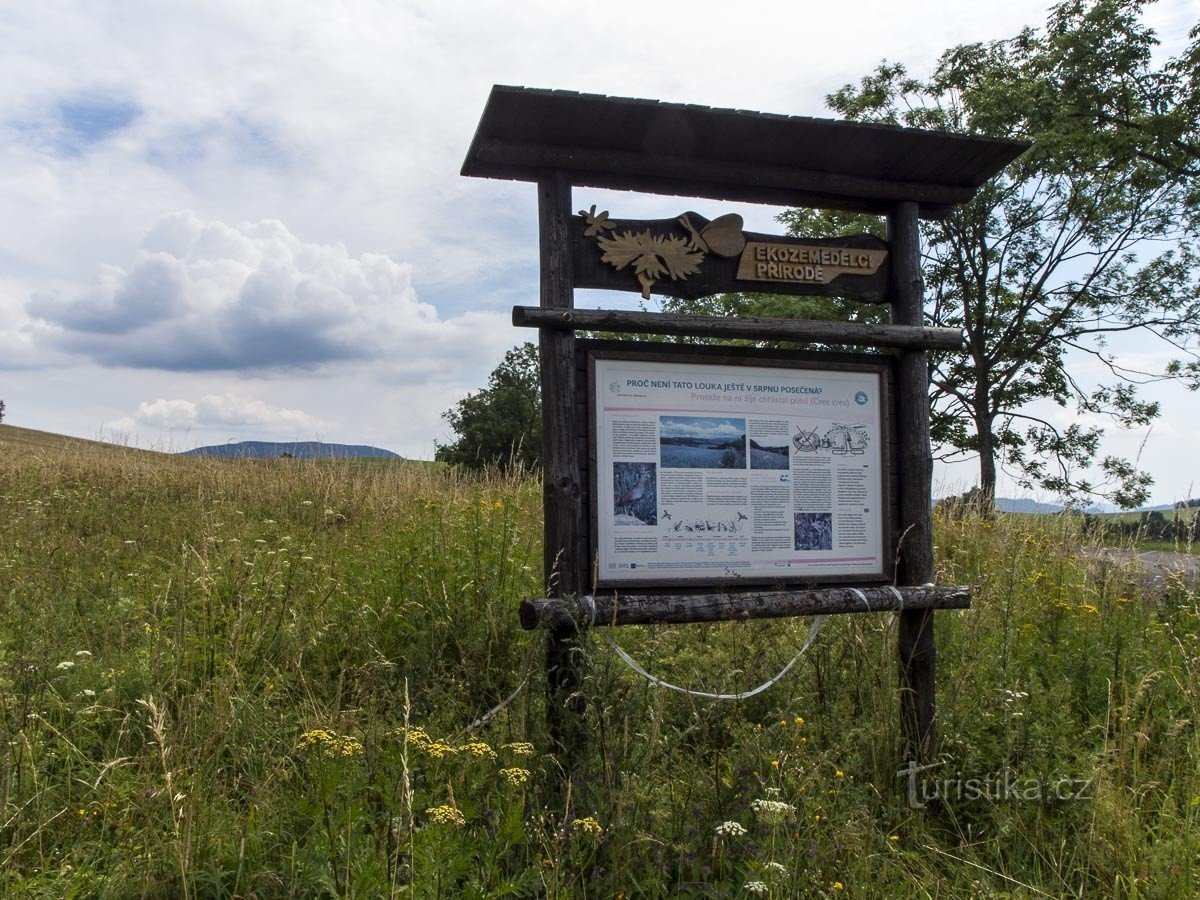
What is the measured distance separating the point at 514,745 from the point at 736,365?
2.31 metres

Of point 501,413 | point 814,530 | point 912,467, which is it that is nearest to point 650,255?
point 814,530

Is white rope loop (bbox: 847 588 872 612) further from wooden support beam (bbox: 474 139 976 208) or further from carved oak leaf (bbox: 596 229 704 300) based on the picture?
wooden support beam (bbox: 474 139 976 208)

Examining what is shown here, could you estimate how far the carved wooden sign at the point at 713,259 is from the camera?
14.7 ft

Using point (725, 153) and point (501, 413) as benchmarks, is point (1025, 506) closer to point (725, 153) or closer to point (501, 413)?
point (725, 153)

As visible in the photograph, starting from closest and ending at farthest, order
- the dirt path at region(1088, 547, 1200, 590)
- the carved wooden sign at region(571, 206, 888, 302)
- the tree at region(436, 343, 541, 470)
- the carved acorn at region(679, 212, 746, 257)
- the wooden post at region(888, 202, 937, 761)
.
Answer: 1. the carved wooden sign at region(571, 206, 888, 302)
2. the carved acorn at region(679, 212, 746, 257)
3. the wooden post at region(888, 202, 937, 761)
4. the dirt path at region(1088, 547, 1200, 590)
5. the tree at region(436, 343, 541, 470)

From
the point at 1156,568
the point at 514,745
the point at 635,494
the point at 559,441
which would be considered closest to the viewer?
the point at 514,745

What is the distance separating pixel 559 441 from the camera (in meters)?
4.29

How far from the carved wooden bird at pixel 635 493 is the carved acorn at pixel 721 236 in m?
1.24

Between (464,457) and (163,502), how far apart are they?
27027mm

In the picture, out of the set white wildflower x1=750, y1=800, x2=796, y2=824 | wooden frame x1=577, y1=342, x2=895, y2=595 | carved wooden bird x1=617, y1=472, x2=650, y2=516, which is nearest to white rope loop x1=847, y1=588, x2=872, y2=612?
wooden frame x1=577, y1=342, x2=895, y2=595

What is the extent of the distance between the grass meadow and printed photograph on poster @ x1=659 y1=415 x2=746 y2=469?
0.88 meters

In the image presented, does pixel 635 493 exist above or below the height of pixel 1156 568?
above

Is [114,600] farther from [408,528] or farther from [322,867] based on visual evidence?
[322,867]

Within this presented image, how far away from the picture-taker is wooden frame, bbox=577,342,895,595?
4.38 metres
